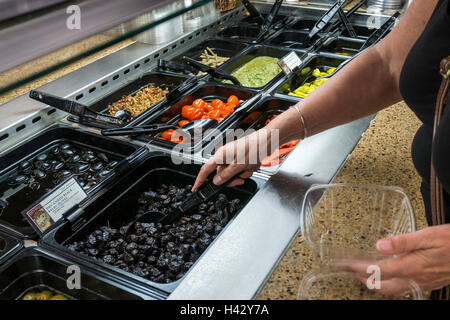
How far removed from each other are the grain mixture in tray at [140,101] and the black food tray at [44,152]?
0.81 ft

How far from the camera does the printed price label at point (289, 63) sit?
2.40 meters

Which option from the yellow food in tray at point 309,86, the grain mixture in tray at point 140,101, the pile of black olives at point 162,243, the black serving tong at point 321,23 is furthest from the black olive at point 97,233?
the black serving tong at point 321,23

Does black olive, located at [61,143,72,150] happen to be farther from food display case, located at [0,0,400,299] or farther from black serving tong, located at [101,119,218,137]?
black serving tong, located at [101,119,218,137]

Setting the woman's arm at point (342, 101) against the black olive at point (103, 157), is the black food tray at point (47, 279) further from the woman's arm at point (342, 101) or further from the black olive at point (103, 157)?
the black olive at point (103, 157)

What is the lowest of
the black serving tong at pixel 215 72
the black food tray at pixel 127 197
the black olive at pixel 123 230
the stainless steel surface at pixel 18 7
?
the black olive at pixel 123 230

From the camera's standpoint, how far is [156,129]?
2008 mm

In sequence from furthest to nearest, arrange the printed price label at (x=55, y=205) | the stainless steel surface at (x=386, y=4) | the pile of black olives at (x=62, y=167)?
1. the stainless steel surface at (x=386, y=4)
2. the pile of black olives at (x=62, y=167)
3. the printed price label at (x=55, y=205)

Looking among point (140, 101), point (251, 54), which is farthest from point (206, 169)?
point (251, 54)

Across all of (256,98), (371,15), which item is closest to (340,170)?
(256,98)

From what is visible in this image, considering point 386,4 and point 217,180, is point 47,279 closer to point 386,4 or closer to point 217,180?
point 217,180

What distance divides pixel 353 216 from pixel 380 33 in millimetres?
2031

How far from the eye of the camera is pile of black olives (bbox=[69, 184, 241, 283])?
147 centimetres

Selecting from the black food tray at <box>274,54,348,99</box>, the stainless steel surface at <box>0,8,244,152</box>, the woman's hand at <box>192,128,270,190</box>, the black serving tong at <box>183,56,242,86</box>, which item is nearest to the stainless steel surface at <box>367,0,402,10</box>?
the black food tray at <box>274,54,348,99</box>
